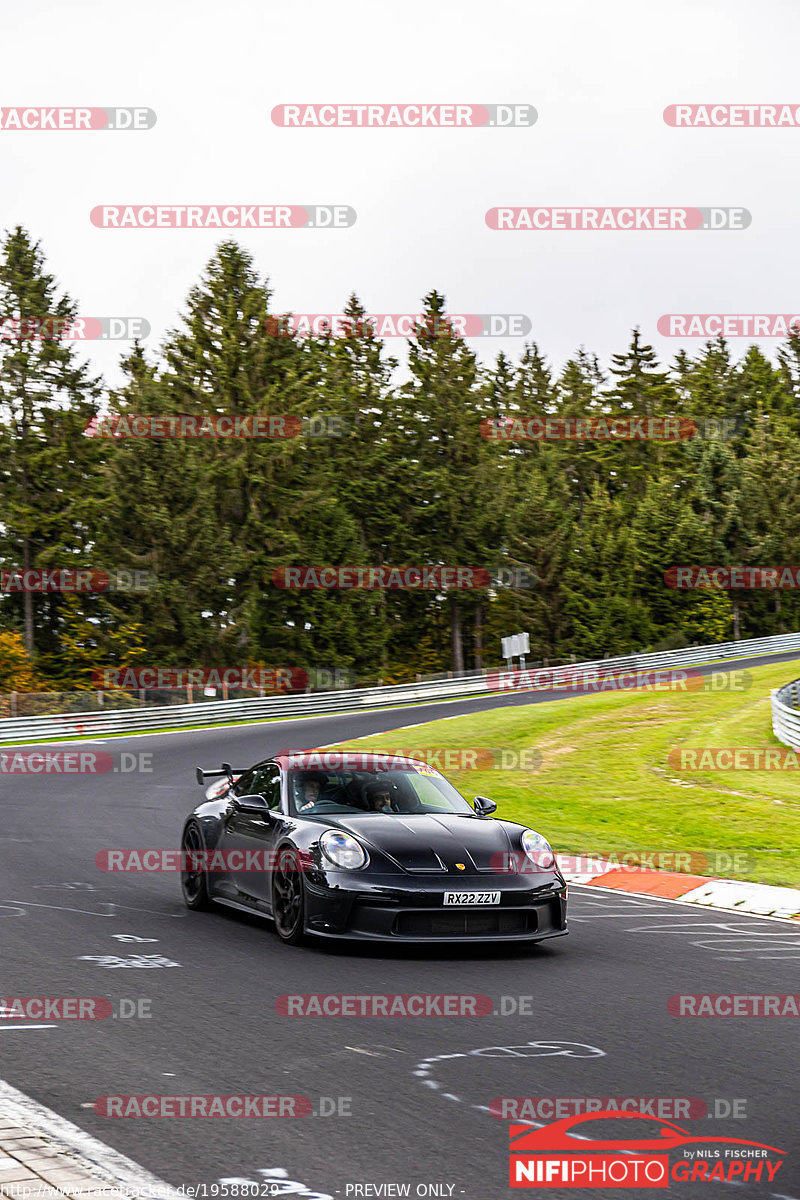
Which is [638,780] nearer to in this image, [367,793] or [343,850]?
[367,793]

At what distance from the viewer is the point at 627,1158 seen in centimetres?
484

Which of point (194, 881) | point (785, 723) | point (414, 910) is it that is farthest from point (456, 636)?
point (414, 910)

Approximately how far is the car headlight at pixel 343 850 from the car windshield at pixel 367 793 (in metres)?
0.61

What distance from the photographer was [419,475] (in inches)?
2613

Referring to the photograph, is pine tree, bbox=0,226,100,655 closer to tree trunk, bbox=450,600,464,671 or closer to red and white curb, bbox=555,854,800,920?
tree trunk, bbox=450,600,464,671

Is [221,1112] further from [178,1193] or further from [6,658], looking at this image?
[6,658]

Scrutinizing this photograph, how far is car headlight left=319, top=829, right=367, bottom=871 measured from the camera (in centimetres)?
872

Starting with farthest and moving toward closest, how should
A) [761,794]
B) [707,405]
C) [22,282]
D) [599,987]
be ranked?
[707,405] < [22,282] < [761,794] < [599,987]

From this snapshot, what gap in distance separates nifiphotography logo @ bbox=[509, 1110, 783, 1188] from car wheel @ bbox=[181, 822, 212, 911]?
578 cm

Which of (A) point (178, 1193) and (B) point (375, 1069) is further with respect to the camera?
(B) point (375, 1069)

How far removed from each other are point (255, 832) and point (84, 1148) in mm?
5023

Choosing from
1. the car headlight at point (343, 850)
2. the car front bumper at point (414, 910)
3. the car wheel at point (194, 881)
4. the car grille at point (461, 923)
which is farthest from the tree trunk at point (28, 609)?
the car grille at point (461, 923)

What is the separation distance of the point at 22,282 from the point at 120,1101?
56.3 metres

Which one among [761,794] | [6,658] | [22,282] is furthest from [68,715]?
[22,282]
